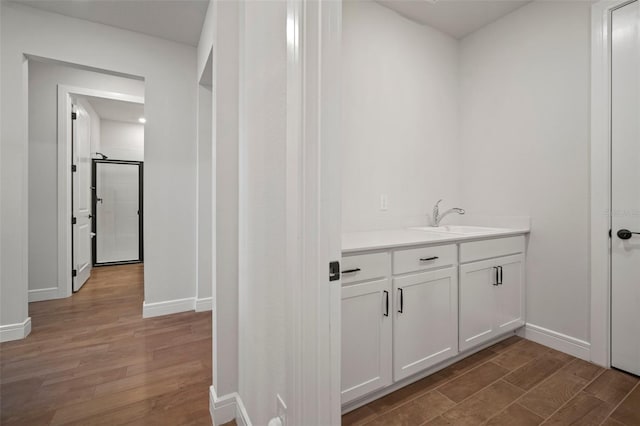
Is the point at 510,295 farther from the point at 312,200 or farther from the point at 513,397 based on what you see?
the point at 312,200

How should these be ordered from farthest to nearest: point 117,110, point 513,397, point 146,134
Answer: point 117,110
point 146,134
point 513,397

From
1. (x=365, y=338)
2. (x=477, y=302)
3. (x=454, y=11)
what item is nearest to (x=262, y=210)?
(x=365, y=338)

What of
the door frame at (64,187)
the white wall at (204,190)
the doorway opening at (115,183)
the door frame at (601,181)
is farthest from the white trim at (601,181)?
the doorway opening at (115,183)

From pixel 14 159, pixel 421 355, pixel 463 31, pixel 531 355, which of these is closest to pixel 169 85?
pixel 14 159

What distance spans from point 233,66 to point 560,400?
99.7 inches

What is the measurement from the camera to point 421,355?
1785mm

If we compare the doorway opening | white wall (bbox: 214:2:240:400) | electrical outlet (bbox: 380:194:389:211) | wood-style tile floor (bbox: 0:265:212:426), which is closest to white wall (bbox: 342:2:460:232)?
electrical outlet (bbox: 380:194:389:211)

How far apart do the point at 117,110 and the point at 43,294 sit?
298 cm

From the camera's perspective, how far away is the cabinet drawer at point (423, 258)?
5.57 feet

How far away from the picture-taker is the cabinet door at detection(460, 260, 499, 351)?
2.00 metres

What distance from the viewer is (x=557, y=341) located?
2.25 metres

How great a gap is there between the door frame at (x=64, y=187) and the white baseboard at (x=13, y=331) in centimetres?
105

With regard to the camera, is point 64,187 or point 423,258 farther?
point 64,187

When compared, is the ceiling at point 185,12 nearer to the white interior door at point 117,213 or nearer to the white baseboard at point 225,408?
the white baseboard at point 225,408
